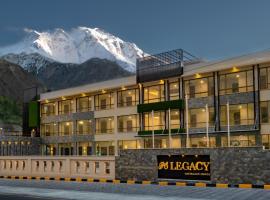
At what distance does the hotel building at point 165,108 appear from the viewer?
1917 inches

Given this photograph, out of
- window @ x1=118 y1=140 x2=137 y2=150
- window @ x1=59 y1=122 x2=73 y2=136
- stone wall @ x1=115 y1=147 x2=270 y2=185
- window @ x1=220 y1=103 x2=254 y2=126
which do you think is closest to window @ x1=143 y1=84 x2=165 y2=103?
window @ x1=118 y1=140 x2=137 y2=150

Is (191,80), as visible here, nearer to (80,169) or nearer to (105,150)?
(105,150)

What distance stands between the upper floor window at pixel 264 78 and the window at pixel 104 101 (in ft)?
79.0

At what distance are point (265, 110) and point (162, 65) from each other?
49.8 ft

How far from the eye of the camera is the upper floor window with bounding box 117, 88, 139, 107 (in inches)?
2428

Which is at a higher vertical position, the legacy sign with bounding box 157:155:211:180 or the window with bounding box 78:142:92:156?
the legacy sign with bounding box 157:155:211:180

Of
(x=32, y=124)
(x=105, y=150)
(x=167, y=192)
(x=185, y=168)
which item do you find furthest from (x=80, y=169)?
(x=32, y=124)

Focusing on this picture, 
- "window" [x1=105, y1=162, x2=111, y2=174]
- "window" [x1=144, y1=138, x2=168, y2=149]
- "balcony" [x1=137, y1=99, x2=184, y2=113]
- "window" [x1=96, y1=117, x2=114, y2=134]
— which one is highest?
"balcony" [x1=137, y1=99, x2=184, y2=113]

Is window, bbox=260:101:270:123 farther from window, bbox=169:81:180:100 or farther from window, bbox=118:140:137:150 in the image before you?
window, bbox=118:140:137:150

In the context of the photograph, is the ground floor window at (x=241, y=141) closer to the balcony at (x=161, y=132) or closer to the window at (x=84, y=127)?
the balcony at (x=161, y=132)

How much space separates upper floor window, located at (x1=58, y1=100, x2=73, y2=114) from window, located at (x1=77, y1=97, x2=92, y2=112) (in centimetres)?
201

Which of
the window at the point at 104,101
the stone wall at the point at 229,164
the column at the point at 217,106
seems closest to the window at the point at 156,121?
the window at the point at 104,101

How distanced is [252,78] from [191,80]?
850cm

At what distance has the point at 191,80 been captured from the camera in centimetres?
5500
